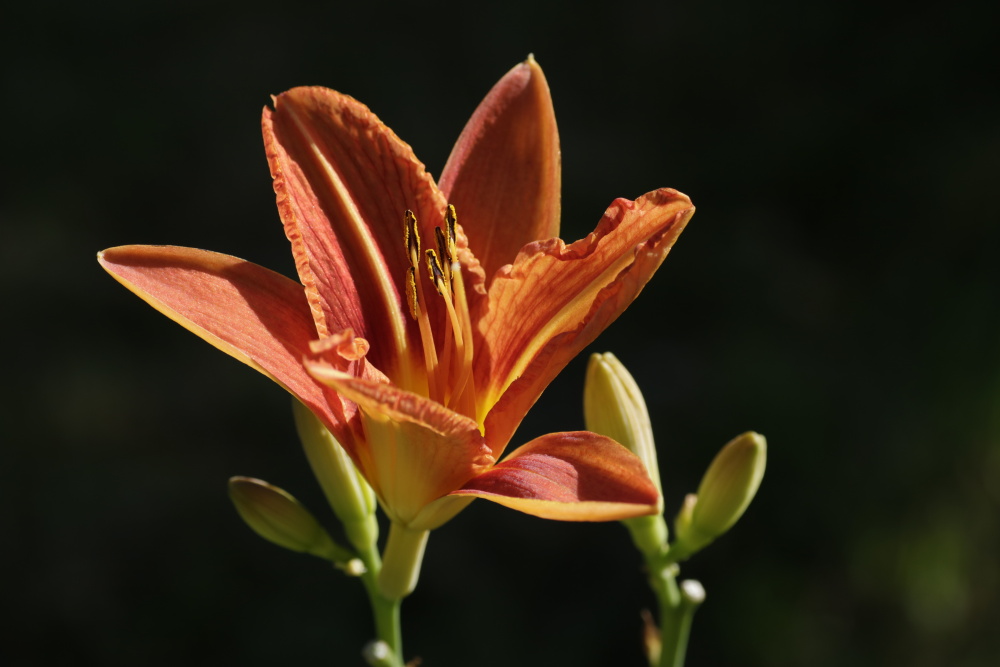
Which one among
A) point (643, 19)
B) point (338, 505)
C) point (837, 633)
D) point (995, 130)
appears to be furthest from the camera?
point (643, 19)

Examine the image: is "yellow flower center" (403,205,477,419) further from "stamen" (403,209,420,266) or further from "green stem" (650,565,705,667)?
"green stem" (650,565,705,667)

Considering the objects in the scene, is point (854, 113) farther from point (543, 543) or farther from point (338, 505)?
point (338, 505)

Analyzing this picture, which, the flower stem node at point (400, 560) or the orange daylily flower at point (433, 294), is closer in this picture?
the orange daylily flower at point (433, 294)

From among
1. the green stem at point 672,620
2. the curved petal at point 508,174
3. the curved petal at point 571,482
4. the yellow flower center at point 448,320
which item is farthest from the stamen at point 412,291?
the green stem at point 672,620

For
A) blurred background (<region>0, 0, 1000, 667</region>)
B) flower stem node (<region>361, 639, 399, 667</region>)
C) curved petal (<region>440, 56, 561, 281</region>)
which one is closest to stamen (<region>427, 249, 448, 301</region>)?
curved petal (<region>440, 56, 561, 281</region>)

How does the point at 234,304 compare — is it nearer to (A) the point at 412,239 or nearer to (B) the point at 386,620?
(A) the point at 412,239

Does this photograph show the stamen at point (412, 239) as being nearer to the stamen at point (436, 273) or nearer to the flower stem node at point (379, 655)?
the stamen at point (436, 273)

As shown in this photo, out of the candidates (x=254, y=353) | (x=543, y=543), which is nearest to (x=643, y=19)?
(x=543, y=543)
